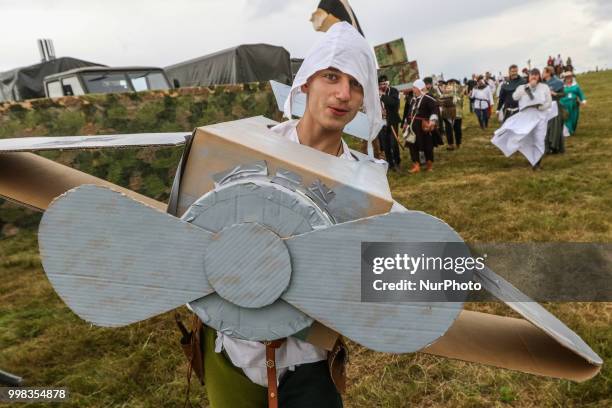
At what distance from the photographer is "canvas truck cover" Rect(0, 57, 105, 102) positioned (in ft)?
34.8

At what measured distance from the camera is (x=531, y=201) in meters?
5.09

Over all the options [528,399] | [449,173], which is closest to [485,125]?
[449,173]

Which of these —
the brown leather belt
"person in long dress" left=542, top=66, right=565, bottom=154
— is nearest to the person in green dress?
"person in long dress" left=542, top=66, right=565, bottom=154

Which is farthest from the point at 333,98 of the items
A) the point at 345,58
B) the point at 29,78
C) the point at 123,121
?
the point at 29,78

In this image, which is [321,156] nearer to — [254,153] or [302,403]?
[254,153]

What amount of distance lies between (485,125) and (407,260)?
41.9ft

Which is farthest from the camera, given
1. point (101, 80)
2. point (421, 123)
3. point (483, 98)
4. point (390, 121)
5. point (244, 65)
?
point (483, 98)

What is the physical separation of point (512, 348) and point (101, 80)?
26.1 feet

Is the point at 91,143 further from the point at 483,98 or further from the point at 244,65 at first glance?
the point at 483,98

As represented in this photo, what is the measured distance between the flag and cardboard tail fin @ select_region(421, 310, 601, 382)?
0.82 m

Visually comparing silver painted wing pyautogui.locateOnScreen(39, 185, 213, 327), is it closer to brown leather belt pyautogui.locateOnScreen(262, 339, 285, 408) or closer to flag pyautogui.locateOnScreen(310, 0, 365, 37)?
brown leather belt pyautogui.locateOnScreen(262, 339, 285, 408)

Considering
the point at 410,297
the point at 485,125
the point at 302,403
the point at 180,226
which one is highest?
the point at 180,226

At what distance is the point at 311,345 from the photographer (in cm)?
97

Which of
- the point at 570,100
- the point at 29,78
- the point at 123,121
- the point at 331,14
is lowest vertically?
the point at 570,100
